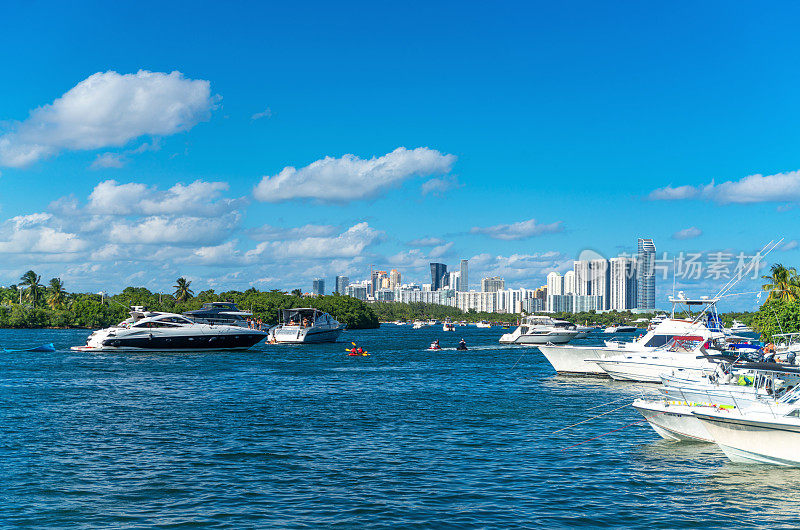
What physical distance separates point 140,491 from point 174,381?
33.6 meters

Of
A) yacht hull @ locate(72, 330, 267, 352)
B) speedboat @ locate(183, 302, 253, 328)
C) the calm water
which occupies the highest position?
speedboat @ locate(183, 302, 253, 328)

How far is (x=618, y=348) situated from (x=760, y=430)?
30106 mm

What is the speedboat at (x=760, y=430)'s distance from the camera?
69.5ft

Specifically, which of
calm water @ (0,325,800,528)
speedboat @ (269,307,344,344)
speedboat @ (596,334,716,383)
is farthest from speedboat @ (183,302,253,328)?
speedboat @ (596,334,716,383)

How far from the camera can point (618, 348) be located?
168 ft

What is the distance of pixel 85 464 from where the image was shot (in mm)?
23062

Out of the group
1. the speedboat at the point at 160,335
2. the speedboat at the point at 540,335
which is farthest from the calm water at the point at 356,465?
the speedboat at the point at 540,335

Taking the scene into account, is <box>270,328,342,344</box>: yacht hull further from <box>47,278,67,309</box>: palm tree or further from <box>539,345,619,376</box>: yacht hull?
<box>47,278,67,309</box>: palm tree

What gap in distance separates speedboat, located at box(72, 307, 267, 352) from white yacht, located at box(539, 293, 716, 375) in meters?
43.4

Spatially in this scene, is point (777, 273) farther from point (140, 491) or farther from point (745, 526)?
point (140, 491)

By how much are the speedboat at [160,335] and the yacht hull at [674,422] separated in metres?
65.3

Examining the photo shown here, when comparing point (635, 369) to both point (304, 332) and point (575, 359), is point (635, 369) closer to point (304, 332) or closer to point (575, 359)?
point (575, 359)

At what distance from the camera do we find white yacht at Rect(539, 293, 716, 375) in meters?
50.1

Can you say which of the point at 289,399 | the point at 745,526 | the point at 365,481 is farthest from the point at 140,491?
the point at 289,399
